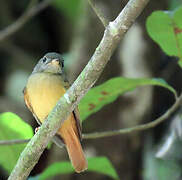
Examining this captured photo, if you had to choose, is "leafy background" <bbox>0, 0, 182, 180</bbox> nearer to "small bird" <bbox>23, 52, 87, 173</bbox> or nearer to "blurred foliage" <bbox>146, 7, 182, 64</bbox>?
"small bird" <bbox>23, 52, 87, 173</bbox>

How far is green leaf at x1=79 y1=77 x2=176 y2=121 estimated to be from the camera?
2314 mm

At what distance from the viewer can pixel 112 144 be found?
10.7ft

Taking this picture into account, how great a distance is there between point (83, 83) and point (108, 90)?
2.57 ft

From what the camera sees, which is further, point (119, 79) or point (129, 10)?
point (119, 79)

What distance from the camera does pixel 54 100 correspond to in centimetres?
238

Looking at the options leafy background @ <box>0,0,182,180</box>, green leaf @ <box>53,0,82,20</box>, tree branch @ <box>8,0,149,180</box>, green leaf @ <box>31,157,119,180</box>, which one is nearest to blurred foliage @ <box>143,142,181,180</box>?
leafy background @ <box>0,0,182,180</box>

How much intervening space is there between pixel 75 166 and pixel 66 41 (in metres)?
2.27

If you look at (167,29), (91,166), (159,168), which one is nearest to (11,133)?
(91,166)

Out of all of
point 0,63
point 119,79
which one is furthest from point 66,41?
point 119,79

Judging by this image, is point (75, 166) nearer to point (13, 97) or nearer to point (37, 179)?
point (37, 179)

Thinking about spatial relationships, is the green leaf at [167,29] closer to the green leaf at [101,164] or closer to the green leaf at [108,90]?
the green leaf at [108,90]

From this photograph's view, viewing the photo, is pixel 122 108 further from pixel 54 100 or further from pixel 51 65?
pixel 54 100

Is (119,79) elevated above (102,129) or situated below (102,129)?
above

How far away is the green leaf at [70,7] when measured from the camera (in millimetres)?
4205
